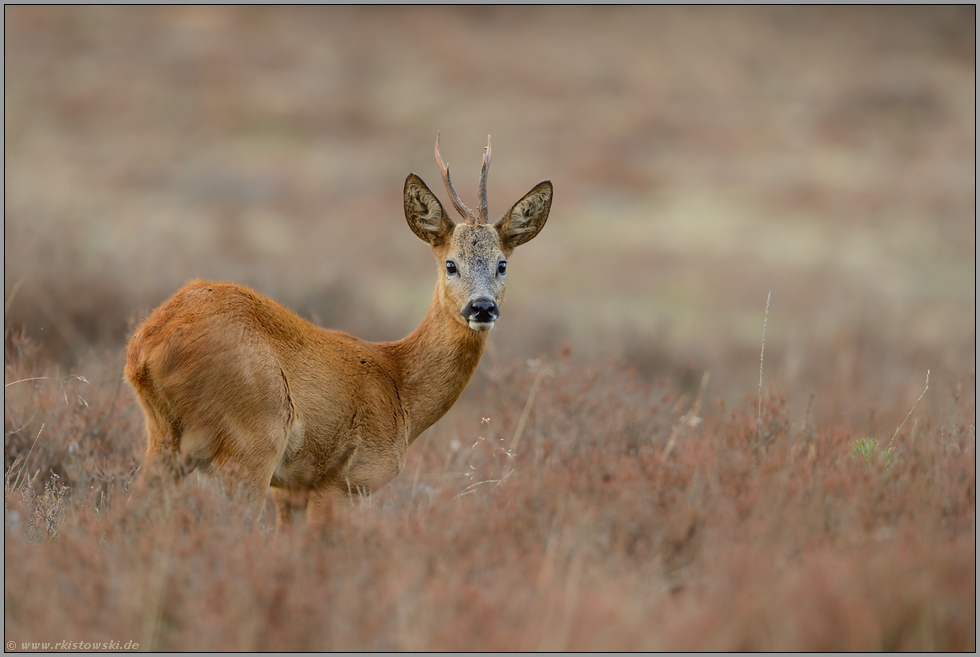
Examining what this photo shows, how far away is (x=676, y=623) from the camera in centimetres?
329

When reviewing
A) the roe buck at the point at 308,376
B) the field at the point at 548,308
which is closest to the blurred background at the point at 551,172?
the field at the point at 548,308

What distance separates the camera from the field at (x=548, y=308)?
3480 mm

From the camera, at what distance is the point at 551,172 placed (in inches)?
1128

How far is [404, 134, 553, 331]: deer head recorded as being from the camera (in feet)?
19.1

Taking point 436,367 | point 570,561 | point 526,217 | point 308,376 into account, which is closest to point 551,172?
point 526,217

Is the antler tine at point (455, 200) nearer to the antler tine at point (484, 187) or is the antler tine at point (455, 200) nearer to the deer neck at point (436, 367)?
the antler tine at point (484, 187)

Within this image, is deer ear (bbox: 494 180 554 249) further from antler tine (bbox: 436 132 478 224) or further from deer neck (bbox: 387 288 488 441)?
deer neck (bbox: 387 288 488 441)

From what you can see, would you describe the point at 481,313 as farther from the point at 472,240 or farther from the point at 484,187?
the point at 484,187

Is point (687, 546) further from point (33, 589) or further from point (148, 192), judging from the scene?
point (148, 192)

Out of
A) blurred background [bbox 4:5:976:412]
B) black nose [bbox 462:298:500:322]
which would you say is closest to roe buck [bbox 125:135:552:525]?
black nose [bbox 462:298:500:322]

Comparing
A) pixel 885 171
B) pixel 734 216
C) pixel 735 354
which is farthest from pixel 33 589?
pixel 885 171

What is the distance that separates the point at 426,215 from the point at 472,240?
1.44ft

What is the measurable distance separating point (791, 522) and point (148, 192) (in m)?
22.7

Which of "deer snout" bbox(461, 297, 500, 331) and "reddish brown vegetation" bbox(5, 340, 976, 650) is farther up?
"deer snout" bbox(461, 297, 500, 331)
